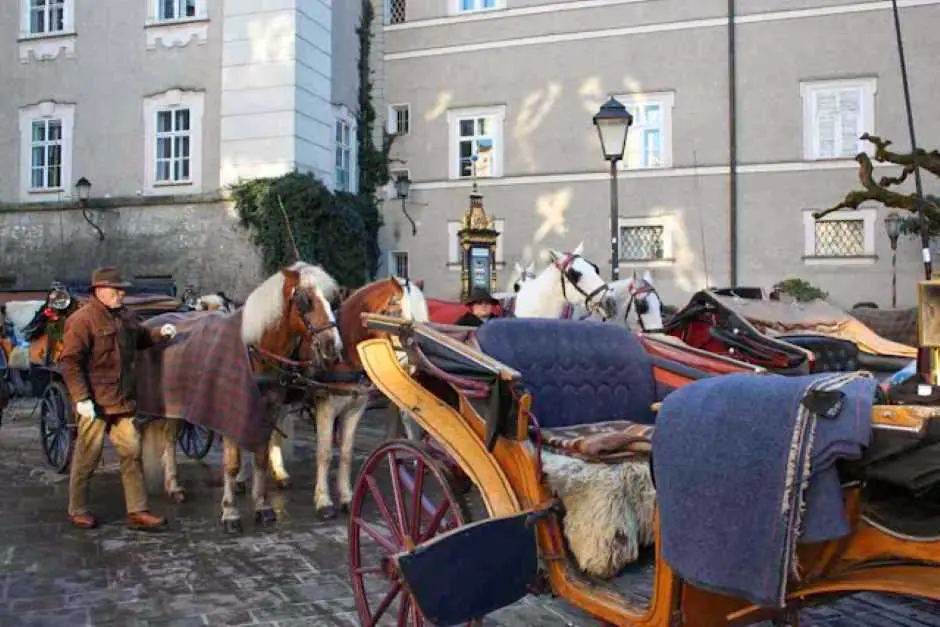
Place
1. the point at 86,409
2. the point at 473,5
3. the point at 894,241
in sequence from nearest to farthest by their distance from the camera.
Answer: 1. the point at 86,409
2. the point at 894,241
3. the point at 473,5

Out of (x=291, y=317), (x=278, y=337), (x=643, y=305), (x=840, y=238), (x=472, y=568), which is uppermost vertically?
(x=840, y=238)

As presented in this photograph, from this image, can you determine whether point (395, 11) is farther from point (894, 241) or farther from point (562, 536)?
point (562, 536)

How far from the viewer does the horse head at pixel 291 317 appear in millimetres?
6125

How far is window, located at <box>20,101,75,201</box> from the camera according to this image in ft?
63.7

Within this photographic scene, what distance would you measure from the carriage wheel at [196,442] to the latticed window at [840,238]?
13.7 m

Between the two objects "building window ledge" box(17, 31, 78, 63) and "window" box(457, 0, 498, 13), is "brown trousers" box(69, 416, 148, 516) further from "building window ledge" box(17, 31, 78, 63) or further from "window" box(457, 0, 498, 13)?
"window" box(457, 0, 498, 13)

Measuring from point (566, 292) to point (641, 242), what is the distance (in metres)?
11.6

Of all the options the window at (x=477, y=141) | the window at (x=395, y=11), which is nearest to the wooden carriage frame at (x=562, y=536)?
the window at (x=477, y=141)

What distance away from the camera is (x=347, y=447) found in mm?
6871

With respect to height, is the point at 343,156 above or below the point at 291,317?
above

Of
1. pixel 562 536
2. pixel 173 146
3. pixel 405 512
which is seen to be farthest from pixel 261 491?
pixel 173 146

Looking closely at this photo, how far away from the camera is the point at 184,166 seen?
1866 centimetres

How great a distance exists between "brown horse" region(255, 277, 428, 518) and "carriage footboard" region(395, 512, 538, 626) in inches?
132

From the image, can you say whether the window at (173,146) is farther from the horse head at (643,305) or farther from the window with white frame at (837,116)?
the window with white frame at (837,116)
